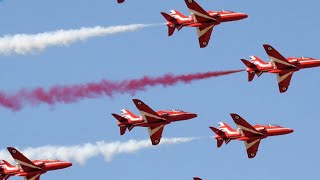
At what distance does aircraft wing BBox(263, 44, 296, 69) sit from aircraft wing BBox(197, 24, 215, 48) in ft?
24.2

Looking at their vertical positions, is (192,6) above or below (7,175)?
above

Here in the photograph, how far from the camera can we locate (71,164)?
566 feet

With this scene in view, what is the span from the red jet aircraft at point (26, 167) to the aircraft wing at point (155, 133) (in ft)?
41.6

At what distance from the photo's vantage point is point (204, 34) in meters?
180

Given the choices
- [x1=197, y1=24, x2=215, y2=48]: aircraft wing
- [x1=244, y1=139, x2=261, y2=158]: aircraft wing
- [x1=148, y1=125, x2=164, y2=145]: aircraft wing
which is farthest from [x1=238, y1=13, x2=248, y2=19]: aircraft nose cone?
[x1=148, y1=125, x2=164, y2=145]: aircraft wing

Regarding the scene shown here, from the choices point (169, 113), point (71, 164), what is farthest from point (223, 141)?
→ point (71, 164)

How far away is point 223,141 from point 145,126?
31.5ft

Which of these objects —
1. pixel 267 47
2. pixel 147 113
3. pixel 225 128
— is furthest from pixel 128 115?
pixel 267 47

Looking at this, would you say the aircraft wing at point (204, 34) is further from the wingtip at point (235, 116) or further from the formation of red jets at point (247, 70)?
the wingtip at point (235, 116)

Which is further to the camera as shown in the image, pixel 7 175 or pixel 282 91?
pixel 282 91

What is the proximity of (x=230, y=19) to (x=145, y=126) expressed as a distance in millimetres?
16612

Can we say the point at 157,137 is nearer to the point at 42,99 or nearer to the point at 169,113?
the point at 169,113

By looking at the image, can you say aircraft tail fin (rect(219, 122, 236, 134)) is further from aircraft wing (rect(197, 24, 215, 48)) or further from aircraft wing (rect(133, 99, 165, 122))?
aircraft wing (rect(197, 24, 215, 48))

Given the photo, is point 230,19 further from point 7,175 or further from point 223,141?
point 7,175
